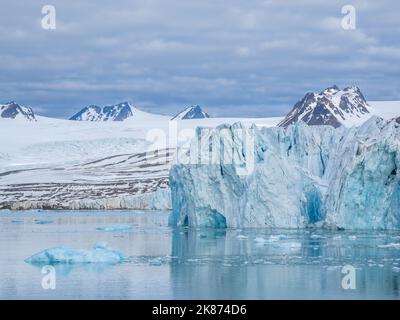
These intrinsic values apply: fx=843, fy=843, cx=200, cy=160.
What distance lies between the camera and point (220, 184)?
31812mm

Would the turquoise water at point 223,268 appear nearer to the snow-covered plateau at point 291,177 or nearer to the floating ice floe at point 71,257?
the floating ice floe at point 71,257

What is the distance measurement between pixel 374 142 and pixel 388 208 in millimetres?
2269

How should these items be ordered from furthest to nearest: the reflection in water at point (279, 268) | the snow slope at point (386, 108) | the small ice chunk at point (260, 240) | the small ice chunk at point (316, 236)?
1. the snow slope at point (386, 108)
2. the small ice chunk at point (316, 236)
3. the small ice chunk at point (260, 240)
4. the reflection in water at point (279, 268)

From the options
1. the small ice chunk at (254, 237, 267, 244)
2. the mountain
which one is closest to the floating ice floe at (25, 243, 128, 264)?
the small ice chunk at (254, 237, 267, 244)

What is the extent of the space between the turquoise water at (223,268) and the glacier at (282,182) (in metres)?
1.11

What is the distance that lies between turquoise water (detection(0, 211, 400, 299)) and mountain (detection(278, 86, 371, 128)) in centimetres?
12403

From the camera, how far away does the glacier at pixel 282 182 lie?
2828 cm

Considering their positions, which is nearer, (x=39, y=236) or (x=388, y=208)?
(x=388, y=208)

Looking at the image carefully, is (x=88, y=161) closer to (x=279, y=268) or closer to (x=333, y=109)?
(x=333, y=109)

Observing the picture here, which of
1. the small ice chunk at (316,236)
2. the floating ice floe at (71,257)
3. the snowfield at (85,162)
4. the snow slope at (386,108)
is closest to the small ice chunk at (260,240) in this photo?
the small ice chunk at (316,236)

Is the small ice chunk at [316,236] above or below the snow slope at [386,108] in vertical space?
below

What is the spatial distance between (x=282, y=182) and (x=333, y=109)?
13074 centimetres
